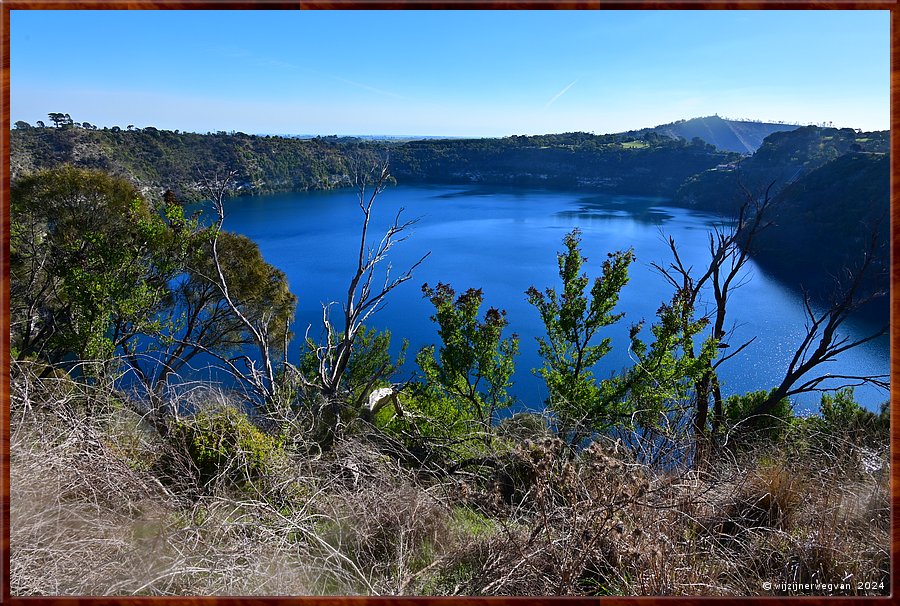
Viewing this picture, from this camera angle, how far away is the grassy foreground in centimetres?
194

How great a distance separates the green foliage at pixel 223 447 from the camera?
280 cm

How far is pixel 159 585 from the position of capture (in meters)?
1.92

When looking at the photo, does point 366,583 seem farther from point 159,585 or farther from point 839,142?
point 839,142

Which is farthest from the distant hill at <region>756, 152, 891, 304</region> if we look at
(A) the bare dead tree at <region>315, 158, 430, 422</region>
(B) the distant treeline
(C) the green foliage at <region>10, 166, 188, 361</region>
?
(C) the green foliage at <region>10, 166, 188, 361</region>

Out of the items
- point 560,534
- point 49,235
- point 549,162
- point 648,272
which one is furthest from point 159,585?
point 549,162

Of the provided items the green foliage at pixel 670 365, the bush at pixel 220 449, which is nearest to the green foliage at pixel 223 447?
the bush at pixel 220 449

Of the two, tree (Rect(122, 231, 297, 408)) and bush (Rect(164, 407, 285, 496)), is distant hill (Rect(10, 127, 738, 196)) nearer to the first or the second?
tree (Rect(122, 231, 297, 408))

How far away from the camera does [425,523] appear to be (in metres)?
2.36

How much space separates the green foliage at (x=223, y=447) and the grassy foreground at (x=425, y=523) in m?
0.02

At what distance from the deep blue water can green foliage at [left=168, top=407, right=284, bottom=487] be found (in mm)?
7157

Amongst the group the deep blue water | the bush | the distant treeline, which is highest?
the distant treeline

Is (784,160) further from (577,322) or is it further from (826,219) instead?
(577,322)

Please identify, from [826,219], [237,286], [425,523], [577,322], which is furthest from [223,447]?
[826,219]

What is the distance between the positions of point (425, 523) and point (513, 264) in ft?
71.1
